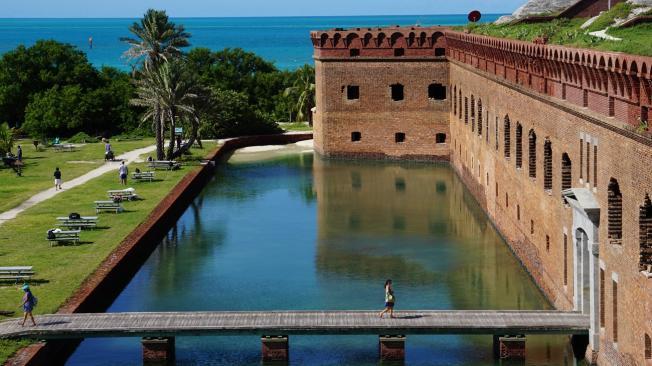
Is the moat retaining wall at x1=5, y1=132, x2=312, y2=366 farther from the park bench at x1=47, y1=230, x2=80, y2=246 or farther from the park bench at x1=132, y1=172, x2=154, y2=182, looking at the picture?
the park bench at x1=47, y1=230, x2=80, y2=246

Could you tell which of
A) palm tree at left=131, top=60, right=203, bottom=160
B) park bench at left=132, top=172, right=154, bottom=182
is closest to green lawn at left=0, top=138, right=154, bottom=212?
park bench at left=132, top=172, right=154, bottom=182

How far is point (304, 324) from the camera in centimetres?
2544

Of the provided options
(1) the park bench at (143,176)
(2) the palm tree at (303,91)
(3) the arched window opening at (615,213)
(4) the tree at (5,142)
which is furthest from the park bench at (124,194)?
(2) the palm tree at (303,91)

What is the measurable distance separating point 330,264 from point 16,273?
9129 millimetres

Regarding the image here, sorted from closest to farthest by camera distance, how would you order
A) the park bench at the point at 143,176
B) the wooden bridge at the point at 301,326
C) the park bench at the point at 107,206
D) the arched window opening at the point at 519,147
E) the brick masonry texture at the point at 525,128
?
the brick masonry texture at the point at 525,128 → the wooden bridge at the point at 301,326 → the arched window opening at the point at 519,147 → the park bench at the point at 107,206 → the park bench at the point at 143,176

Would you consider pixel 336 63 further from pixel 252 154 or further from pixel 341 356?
pixel 341 356

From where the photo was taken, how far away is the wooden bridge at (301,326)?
24844mm

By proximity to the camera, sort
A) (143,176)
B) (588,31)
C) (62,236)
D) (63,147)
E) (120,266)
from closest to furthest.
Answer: (120,266), (62,236), (588,31), (143,176), (63,147)

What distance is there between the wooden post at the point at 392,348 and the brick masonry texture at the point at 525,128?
12.5 ft

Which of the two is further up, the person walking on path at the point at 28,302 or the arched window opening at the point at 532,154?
the arched window opening at the point at 532,154

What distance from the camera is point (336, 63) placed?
199 ft

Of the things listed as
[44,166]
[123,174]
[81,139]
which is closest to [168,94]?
[44,166]

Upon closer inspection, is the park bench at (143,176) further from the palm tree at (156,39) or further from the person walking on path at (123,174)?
the palm tree at (156,39)

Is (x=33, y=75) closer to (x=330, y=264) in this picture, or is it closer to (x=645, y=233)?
(x=330, y=264)
